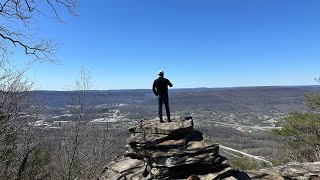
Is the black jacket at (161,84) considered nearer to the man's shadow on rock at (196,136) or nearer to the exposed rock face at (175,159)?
the exposed rock face at (175,159)

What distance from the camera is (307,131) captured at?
112 feet

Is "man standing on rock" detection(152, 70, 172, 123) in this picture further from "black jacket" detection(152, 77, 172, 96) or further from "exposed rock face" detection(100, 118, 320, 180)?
"exposed rock face" detection(100, 118, 320, 180)

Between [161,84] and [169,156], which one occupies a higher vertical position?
[161,84]

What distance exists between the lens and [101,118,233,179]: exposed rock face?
12.7 m

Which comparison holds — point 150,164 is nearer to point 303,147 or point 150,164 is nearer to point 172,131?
point 172,131

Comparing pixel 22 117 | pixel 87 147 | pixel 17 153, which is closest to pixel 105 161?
pixel 87 147

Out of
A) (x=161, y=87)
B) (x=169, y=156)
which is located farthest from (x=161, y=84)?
(x=169, y=156)

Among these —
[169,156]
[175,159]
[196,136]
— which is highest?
[196,136]

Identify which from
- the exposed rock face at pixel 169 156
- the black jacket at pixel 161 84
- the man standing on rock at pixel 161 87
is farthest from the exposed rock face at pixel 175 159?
the black jacket at pixel 161 84

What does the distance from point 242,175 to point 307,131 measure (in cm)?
2415

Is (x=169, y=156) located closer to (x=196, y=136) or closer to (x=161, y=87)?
(x=196, y=136)

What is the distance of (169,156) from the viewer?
41.9 ft

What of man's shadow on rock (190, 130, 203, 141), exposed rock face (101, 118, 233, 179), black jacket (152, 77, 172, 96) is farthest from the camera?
black jacket (152, 77, 172, 96)

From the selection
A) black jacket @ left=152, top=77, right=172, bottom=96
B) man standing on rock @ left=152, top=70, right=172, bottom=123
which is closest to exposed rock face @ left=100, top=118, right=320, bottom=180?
man standing on rock @ left=152, top=70, right=172, bottom=123
